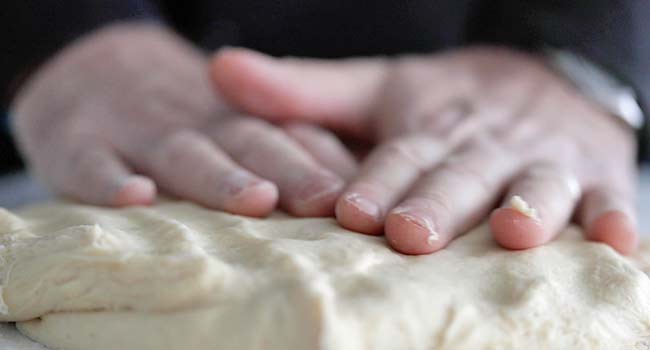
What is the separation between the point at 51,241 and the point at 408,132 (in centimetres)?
48

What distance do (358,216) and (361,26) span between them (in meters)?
0.55

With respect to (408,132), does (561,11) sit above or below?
above

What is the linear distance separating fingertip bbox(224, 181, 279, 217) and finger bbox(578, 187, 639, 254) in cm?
33

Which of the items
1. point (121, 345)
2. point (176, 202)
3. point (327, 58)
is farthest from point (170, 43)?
point (121, 345)

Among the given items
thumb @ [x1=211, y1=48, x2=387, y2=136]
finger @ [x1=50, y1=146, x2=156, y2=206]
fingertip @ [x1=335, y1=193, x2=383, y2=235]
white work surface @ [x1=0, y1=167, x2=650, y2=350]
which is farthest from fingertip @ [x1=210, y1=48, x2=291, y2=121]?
white work surface @ [x1=0, y1=167, x2=650, y2=350]

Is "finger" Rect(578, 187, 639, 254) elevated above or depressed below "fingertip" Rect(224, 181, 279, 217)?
below

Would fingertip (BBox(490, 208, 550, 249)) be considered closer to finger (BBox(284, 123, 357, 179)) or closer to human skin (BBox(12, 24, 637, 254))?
human skin (BBox(12, 24, 637, 254))

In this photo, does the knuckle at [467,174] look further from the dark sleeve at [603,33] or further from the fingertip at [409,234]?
the dark sleeve at [603,33]

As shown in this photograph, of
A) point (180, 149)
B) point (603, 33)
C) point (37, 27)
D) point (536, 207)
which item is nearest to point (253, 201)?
point (180, 149)

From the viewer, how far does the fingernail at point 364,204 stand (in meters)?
0.63

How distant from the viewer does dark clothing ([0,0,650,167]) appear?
0.99 metres

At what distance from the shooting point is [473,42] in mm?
1117

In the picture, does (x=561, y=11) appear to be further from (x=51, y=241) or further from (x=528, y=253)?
(x=51, y=241)

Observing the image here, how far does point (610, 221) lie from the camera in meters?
0.70
